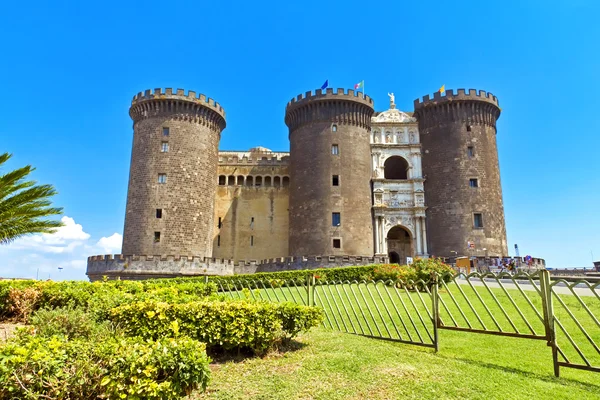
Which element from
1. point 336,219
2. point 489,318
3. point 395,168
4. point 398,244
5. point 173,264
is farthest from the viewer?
point 395,168

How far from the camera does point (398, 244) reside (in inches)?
1559

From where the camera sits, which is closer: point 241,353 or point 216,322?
point 216,322

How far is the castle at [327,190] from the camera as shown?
3356cm

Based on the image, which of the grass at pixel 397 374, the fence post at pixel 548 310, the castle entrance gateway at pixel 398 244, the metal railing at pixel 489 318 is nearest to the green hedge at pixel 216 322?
the grass at pixel 397 374

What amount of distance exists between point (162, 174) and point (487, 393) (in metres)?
31.8

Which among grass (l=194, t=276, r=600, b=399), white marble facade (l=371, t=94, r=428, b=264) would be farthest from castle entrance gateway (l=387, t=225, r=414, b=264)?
grass (l=194, t=276, r=600, b=399)

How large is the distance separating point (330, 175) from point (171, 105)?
1489 cm

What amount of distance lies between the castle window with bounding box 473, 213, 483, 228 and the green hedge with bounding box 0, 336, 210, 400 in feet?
111

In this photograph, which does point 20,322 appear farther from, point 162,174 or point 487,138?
point 487,138

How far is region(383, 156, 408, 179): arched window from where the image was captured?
139 feet

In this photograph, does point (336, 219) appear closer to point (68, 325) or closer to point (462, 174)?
point (462, 174)

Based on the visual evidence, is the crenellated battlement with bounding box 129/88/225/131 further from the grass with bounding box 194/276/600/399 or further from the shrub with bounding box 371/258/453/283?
the grass with bounding box 194/276/600/399

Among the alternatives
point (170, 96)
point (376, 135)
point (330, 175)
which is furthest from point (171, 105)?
point (376, 135)

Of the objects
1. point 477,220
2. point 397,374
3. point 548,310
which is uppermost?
point 477,220
